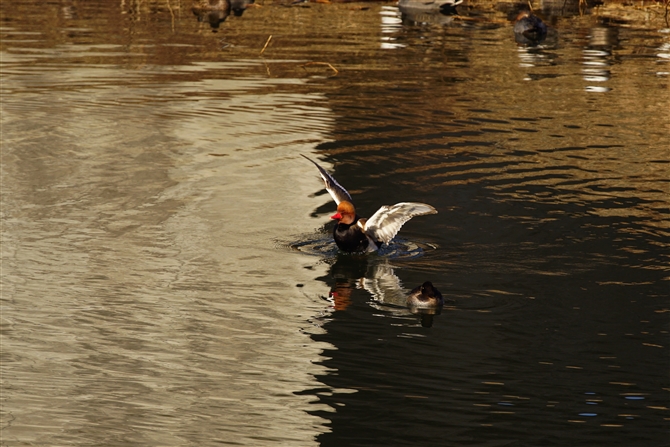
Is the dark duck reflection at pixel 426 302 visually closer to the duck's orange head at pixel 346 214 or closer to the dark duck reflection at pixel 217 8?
the duck's orange head at pixel 346 214

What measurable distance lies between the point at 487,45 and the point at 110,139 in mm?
12310

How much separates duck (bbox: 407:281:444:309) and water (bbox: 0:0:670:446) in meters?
0.23

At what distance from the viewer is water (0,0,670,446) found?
841cm

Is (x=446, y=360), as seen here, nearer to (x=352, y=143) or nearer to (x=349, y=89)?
(x=352, y=143)

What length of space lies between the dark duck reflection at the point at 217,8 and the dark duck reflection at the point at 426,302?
23048mm

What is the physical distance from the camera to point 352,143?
17.2 metres

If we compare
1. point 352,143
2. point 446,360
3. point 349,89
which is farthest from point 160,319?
point 349,89

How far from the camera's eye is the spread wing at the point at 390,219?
11953 mm

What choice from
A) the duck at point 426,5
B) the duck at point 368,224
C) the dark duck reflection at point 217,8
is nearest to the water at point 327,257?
the duck at point 368,224

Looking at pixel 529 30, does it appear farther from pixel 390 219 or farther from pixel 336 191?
pixel 390 219

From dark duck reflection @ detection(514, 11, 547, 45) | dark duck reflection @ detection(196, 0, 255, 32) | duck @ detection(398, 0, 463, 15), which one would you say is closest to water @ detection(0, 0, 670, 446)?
dark duck reflection @ detection(514, 11, 547, 45)

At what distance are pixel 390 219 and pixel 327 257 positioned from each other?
81 centimetres

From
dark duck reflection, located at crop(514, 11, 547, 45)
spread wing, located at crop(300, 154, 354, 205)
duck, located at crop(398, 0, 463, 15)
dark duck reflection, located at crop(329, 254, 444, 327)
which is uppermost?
duck, located at crop(398, 0, 463, 15)

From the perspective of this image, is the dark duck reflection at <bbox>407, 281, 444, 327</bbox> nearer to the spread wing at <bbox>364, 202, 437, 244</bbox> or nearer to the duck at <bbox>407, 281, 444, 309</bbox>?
the duck at <bbox>407, 281, 444, 309</bbox>
